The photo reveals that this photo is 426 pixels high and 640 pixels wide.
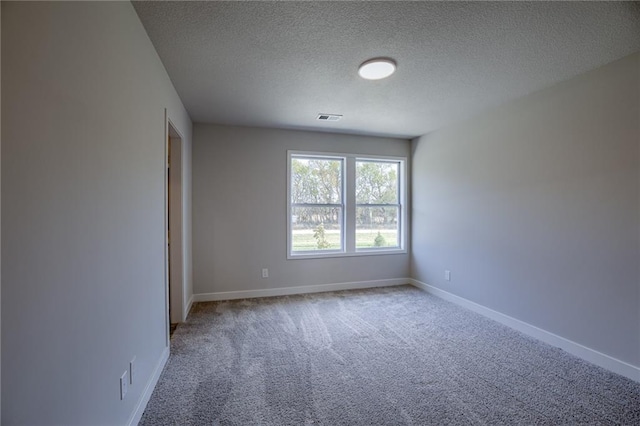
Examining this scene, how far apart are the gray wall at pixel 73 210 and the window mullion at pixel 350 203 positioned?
124 inches

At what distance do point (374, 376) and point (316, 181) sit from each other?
117 inches

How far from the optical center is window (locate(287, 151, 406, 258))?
4543 mm

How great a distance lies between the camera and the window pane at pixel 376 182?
16.0 ft

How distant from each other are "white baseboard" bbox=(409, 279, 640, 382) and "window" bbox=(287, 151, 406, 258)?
4.81 ft

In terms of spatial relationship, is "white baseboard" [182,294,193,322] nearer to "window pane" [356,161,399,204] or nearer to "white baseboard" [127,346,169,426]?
"white baseboard" [127,346,169,426]

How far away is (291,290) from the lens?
4.45 metres

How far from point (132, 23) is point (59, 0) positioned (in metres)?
0.81

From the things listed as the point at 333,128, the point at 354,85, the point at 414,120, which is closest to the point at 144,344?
the point at 354,85

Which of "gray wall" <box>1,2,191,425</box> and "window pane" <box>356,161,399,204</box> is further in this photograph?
"window pane" <box>356,161,399,204</box>

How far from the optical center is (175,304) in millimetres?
3334

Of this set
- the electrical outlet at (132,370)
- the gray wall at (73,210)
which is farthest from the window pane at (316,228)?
the electrical outlet at (132,370)

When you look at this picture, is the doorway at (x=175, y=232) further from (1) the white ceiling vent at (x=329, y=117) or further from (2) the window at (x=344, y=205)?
(1) the white ceiling vent at (x=329, y=117)

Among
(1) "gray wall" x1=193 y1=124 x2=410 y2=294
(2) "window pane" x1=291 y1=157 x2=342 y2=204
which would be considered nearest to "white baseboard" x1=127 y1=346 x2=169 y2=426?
(1) "gray wall" x1=193 y1=124 x2=410 y2=294

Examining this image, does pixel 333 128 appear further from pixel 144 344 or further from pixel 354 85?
pixel 144 344
